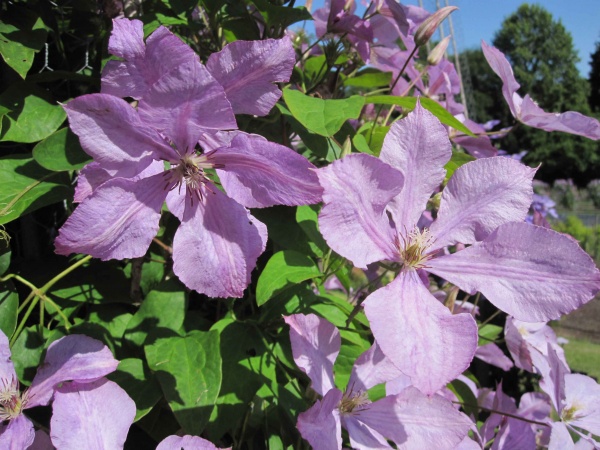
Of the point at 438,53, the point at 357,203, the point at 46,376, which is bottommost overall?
the point at 46,376

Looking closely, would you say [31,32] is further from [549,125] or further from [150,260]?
A: [549,125]

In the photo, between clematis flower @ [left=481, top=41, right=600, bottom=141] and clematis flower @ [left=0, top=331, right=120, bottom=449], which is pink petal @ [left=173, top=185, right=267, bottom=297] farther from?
clematis flower @ [left=481, top=41, right=600, bottom=141]

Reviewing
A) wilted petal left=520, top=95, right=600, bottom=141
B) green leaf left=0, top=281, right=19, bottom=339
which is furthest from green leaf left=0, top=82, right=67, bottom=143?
wilted petal left=520, top=95, right=600, bottom=141

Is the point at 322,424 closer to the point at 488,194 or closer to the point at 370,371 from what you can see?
the point at 370,371

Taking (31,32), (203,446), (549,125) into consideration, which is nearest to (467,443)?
(203,446)

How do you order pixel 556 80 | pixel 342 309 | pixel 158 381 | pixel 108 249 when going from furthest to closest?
pixel 556 80, pixel 342 309, pixel 158 381, pixel 108 249

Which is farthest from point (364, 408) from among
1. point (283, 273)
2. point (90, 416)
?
point (90, 416)

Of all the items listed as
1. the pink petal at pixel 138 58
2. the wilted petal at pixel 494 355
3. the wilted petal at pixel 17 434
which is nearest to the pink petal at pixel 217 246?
the pink petal at pixel 138 58
